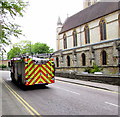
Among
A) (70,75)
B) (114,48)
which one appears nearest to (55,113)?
(70,75)

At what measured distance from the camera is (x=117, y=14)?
28.0 m

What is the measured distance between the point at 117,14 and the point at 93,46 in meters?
7.43

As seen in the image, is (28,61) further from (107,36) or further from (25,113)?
(107,36)

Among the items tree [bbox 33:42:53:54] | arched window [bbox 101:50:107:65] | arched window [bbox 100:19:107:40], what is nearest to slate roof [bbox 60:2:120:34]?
arched window [bbox 100:19:107:40]

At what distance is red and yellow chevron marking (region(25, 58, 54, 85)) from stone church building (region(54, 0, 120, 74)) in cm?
1533

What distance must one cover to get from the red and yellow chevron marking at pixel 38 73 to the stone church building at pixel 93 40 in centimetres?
1533

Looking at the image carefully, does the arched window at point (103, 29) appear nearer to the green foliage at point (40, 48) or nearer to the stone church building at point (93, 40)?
the stone church building at point (93, 40)

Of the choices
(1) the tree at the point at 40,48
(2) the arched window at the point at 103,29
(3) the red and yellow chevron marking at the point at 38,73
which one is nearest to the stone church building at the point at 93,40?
(2) the arched window at the point at 103,29

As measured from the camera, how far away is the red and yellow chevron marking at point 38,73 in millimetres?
13752

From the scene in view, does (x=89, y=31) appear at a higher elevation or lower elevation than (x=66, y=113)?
higher

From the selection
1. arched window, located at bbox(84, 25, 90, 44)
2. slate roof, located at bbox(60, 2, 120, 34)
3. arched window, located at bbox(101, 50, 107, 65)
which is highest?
slate roof, located at bbox(60, 2, 120, 34)

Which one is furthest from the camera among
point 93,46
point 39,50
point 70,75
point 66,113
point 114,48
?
point 39,50

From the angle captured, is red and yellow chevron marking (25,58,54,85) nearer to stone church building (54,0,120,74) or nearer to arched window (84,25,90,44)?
stone church building (54,0,120,74)

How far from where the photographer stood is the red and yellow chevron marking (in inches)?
541
